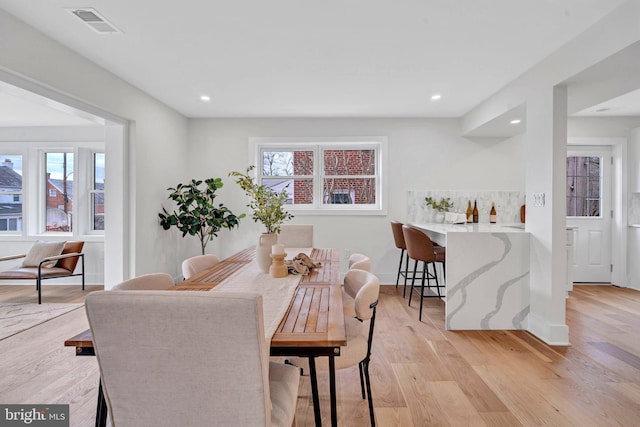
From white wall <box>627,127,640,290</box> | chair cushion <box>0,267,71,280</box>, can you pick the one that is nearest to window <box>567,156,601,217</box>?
white wall <box>627,127,640,290</box>

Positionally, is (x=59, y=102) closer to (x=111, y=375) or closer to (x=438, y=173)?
(x=111, y=375)

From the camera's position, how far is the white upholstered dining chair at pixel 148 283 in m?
1.60

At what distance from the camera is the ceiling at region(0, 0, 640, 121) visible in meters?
2.21

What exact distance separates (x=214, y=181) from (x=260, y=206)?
277 cm

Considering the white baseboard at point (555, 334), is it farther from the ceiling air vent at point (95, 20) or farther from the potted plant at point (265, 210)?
the ceiling air vent at point (95, 20)

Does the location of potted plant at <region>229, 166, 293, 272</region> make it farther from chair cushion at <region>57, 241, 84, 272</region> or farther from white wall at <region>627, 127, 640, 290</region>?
white wall at <region>627, 127, 640, 290</region>

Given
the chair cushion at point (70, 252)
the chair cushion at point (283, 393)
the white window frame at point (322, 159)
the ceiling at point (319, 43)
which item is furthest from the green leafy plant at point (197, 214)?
the chair cushion at point (283, 393)

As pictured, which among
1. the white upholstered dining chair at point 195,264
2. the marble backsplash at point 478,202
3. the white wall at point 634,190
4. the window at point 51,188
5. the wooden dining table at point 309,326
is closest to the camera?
the wooden dining table at point 309,326

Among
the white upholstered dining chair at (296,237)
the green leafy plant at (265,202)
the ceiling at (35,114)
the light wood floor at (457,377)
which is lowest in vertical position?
the light wood floor at (457,377)

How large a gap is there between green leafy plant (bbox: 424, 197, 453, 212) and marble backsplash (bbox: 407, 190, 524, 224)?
48 mm

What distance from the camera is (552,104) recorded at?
9.29ft

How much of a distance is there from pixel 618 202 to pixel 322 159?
163 inches

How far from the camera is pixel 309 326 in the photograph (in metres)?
1.28

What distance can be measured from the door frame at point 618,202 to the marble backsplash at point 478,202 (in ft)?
3.66
